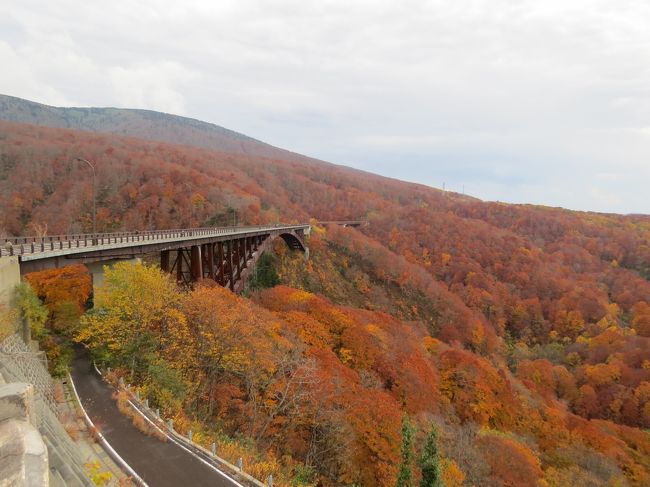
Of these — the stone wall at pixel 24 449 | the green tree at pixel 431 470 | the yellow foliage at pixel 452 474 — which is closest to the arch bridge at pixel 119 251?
the stone wall at pixel 24 449

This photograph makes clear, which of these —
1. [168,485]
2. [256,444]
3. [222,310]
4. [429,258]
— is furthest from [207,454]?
[429,258]

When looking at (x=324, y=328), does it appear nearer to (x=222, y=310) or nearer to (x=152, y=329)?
(x=222, y=310)

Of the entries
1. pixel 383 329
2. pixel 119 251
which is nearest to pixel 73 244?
pixel 119 251

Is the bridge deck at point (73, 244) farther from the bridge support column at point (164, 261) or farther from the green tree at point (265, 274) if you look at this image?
the green tree at point (265, 274)

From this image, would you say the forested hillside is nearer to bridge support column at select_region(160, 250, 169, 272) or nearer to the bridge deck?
the bridge deck

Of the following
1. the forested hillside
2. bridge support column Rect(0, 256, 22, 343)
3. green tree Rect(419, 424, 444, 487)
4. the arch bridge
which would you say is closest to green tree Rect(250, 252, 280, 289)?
the forested hillside

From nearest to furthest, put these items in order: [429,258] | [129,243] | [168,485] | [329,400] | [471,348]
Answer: [168,485] < [329,400] < [129,243] < [471,348] < [429,258]

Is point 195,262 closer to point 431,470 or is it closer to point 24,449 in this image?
point 431,470

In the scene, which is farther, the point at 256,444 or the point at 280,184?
the point at 280,184
